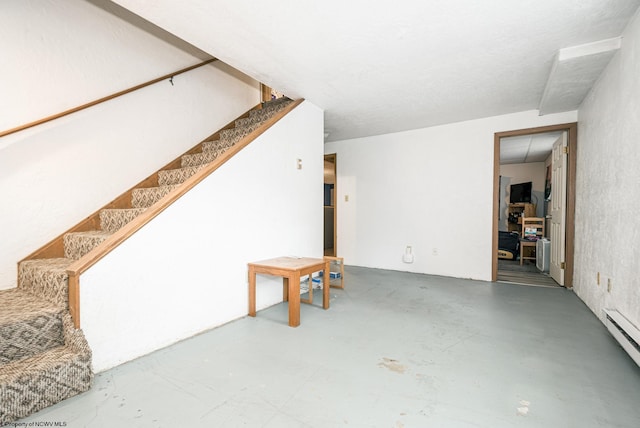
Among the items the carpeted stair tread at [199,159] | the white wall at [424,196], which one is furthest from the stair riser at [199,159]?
the white wall at [424,196]

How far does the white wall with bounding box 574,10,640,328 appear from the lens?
2.01m

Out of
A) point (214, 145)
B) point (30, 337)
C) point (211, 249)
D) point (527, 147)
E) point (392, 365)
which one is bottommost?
point (392, 365)

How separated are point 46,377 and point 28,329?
33cm

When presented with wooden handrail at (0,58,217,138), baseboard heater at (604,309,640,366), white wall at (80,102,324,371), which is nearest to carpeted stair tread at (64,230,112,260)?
white wall at (80,102,324,371)

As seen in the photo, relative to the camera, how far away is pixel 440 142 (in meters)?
4.46

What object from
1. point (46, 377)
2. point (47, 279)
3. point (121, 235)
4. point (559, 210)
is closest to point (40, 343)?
point (46, 377)

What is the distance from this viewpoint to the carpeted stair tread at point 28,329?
148 cm

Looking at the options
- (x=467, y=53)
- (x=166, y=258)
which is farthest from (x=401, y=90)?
(x=166, y=258)

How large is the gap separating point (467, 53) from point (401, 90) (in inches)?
32.9

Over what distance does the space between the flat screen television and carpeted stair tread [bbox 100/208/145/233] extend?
8.14 m

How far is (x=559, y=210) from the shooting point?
158 inches

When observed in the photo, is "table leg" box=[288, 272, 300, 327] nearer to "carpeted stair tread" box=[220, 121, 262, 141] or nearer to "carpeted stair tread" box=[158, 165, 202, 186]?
"carpeted stair tread" box=[158, 165, 202, 186]

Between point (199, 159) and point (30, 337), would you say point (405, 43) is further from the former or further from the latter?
point (30, 337)

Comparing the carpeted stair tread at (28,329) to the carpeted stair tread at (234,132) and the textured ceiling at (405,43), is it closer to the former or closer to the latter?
the textured ceiling at (405,43)
